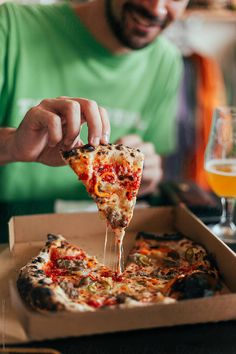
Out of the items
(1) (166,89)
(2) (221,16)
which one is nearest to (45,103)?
(1) (166,89)

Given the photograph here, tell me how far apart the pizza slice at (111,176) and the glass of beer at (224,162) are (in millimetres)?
290

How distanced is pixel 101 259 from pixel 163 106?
122cm

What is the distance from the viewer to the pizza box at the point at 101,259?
2.95 feet

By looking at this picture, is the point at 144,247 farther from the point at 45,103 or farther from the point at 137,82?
the point at 137,82

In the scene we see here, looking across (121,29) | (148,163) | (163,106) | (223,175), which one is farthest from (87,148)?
(163,106)

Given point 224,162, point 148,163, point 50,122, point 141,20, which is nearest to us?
point 50,122

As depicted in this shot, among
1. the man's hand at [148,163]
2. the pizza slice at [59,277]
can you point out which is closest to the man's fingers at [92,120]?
the pizza slice at [59,277]

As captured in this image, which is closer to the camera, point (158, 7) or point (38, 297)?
point (38, 297)

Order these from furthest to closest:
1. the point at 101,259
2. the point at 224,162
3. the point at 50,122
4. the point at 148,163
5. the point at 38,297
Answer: the point at 148,163 < the point at 224,162 < the point at 101,259 < the point at 50,122 < the point at 38,297

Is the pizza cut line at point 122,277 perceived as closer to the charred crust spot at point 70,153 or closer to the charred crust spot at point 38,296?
the charred crust spot at point 38,296

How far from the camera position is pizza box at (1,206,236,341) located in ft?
2.95

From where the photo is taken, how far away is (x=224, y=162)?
4.98ft

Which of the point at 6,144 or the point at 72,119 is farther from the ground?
the point at 72,119

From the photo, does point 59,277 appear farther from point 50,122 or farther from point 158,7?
point 158,7
